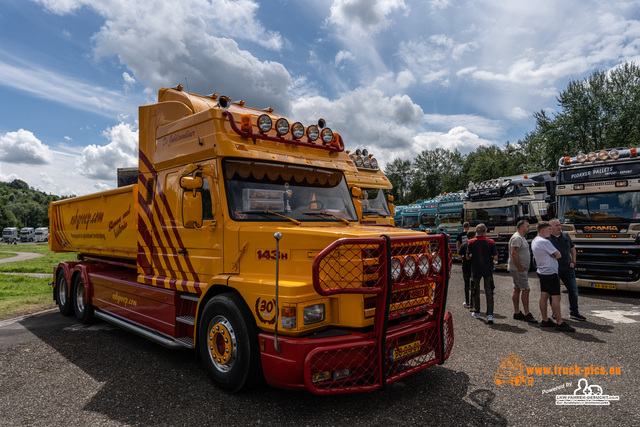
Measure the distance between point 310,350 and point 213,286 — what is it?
1.62 meters

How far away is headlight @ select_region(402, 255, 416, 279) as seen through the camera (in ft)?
13.3

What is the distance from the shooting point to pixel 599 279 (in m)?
10.5

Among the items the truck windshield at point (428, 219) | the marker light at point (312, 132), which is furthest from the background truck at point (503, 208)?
the marker light at point (312, 132)

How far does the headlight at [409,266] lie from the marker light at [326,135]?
2406 mm

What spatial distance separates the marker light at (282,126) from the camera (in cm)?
530

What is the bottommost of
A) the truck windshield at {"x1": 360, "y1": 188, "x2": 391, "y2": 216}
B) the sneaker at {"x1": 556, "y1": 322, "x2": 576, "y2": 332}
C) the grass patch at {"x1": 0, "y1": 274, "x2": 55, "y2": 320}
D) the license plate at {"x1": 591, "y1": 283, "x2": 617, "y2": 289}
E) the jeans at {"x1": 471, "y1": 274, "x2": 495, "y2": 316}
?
the grass patch at {"x1": 0, "y1": 274, "x2": 55, "y2": 320}

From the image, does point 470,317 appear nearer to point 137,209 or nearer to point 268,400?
point 268,400

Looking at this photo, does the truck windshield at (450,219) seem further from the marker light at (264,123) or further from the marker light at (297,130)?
the marker light at (264,123)

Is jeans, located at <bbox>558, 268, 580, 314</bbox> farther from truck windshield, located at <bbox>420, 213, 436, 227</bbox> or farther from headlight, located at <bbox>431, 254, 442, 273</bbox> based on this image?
truck windshield, located at <bbox>420, 213, 436, 227</bbox>

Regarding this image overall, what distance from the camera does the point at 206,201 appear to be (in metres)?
4.87

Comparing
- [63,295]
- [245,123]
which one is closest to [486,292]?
[245,123]

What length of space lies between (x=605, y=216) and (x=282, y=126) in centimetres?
952

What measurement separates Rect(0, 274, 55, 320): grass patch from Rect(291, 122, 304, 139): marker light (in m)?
8.00

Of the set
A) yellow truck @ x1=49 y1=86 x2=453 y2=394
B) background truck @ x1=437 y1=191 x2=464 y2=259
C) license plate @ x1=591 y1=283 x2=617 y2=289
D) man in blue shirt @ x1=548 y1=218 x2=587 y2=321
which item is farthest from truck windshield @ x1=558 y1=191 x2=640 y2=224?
background truck @ x1=437 y1=191 x2=464 y2=259
